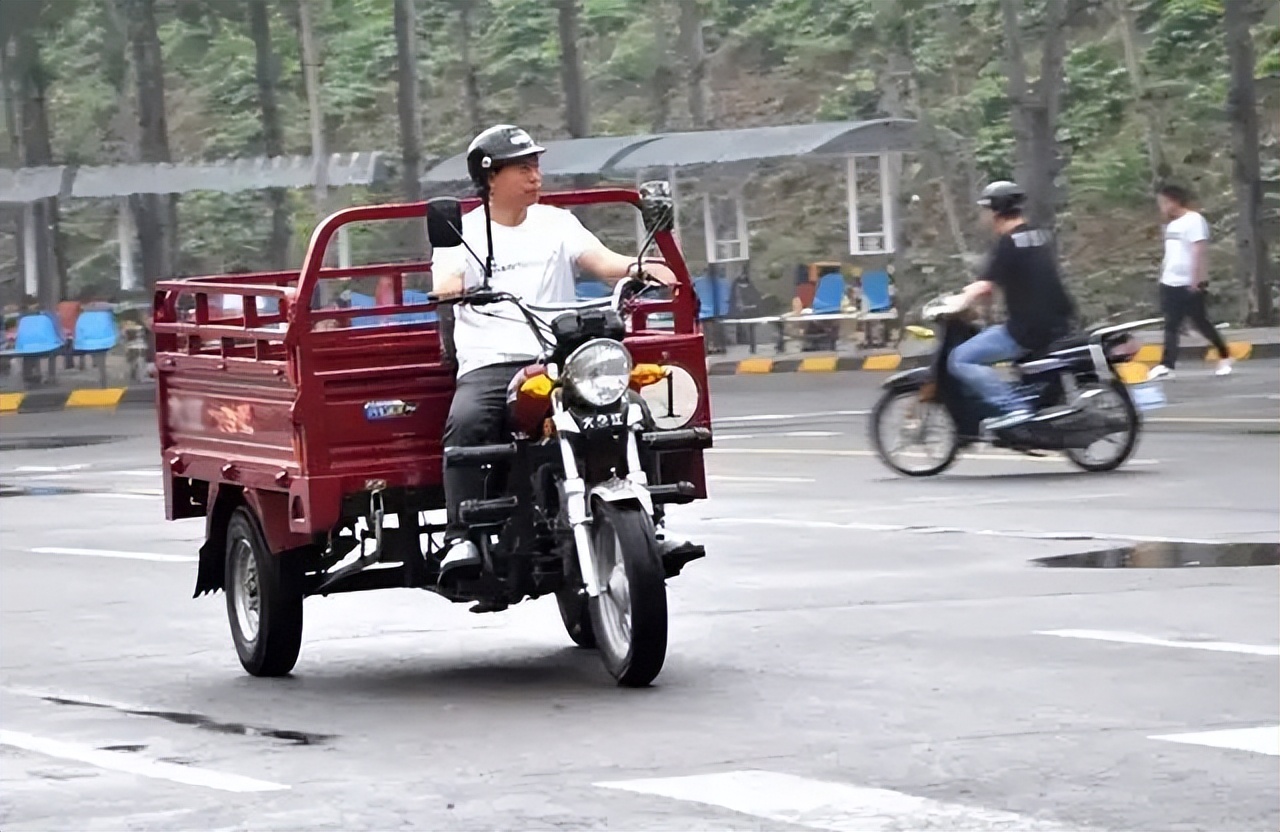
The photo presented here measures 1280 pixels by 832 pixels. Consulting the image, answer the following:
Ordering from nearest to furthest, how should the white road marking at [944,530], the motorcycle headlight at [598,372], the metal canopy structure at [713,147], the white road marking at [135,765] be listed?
the white road marking at [135,765] → the motorcycle headlight at [598,372] → the white road marking at [944,530] → the metal canopy structure at [713,147]

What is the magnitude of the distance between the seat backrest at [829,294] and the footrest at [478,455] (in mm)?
30083

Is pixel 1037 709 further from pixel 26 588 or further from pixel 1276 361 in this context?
pixel 1276 361

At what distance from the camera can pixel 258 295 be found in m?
9.96

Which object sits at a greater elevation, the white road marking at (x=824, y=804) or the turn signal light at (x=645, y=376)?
the turn signal light at (x=645, y=376)

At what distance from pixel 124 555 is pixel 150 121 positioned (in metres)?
28.5

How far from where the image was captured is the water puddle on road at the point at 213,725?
339 inches

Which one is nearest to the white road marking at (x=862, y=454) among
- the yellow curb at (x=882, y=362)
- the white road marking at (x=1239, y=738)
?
the white road marking at (x=1239, y=738)

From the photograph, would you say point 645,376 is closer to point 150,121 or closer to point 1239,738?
point 1239,738

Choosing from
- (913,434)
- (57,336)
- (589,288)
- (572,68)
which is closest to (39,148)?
(57,336)

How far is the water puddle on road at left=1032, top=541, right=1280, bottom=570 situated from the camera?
12594 millimetres

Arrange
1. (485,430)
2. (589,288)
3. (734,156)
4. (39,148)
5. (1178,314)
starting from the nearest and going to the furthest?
1. (485,430)
2. (1178,314)
3. (734,156)
4. (589,288)
5. (39,148)

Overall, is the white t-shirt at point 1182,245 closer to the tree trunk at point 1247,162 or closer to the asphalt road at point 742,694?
the asphalt road at point 742,694

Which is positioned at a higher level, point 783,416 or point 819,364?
point 783,416

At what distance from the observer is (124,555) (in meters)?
15.5
